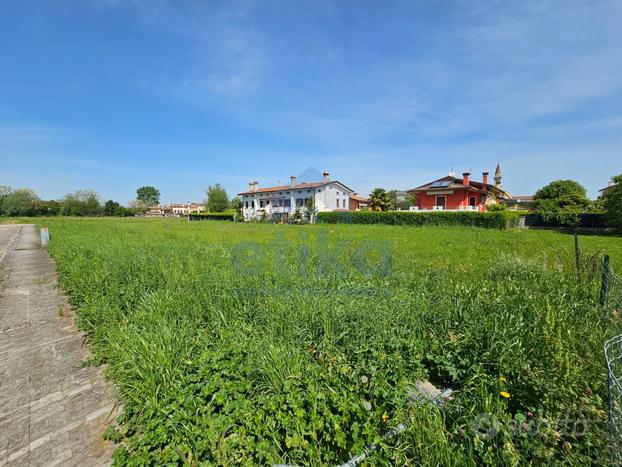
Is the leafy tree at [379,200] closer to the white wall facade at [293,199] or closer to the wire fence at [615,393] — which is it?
the white wall facade at [293,199]

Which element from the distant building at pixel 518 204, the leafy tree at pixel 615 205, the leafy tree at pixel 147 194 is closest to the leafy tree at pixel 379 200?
the distant building at pixel 518 204

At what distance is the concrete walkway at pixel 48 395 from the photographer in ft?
6.50

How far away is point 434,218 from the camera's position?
938 inches

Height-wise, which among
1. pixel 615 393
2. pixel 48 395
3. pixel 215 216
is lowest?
pixel 48 395

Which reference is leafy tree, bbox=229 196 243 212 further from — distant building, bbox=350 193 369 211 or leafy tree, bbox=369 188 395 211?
leafy tree, bbox=369 188 395 211

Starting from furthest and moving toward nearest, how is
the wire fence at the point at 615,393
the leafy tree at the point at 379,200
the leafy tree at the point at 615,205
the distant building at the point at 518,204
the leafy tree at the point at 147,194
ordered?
the leafy tree at the point at 147,194 → the leafy tree at the point at 379,200 → the distant building at the point at 518,204 → the leafy tree at the point at 615,205 → the wire fence at the point at 615,393

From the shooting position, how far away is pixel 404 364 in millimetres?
2557

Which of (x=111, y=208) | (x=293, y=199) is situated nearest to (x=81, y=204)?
(x=111, y=208)

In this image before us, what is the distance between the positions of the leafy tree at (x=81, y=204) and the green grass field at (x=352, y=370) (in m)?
76.5

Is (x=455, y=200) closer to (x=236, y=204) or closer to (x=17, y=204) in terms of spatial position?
(x=236, y=204)

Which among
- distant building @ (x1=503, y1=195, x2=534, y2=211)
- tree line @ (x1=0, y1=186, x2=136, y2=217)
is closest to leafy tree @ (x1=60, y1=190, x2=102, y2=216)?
tree line @ (x1=0, y1=186, x2=136, y2=217)

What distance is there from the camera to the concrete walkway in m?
1.98

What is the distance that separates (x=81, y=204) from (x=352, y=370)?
266 ft

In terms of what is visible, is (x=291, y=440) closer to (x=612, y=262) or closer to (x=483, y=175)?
(x=612, y=262)
